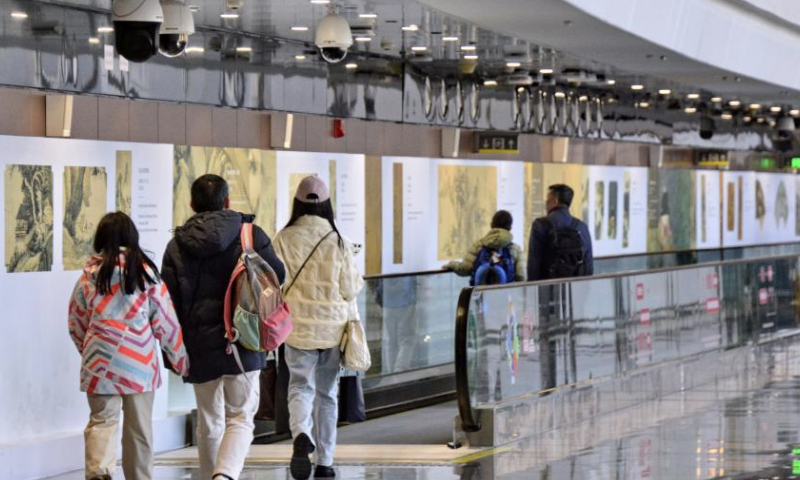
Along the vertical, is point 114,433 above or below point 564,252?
below

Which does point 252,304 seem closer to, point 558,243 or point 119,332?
point 119,332

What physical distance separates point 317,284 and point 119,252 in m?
1.81

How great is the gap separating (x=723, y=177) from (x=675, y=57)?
49.2ft

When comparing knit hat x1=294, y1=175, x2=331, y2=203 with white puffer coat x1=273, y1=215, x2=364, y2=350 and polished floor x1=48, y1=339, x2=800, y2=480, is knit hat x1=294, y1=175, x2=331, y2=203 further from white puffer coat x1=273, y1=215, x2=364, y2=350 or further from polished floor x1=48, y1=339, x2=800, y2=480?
polished floor x1=48, y1=339, x2=800, y2=480

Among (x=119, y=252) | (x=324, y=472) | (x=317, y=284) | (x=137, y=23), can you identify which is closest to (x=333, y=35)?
(x=137, y=23)

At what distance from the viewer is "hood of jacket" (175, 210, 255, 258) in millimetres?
8508

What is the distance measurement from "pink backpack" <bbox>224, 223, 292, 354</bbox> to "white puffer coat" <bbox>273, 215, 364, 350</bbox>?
3.21ft

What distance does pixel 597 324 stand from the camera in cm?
1478

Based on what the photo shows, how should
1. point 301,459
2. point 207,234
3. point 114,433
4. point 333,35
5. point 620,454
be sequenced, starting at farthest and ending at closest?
point 333,35
point 620,454
point 301,459
point 207,234
point 114,433

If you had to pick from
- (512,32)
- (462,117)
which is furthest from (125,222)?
(462,117)

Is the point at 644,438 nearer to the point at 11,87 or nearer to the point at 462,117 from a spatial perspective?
the point at 11,87

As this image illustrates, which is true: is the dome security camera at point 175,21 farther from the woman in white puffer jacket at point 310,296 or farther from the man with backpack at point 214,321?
the man with backpack at point 214,321

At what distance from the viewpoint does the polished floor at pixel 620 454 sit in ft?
34.9

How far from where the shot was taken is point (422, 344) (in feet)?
54.0
